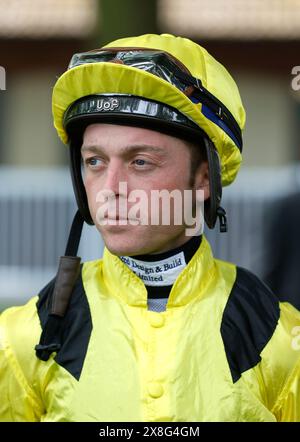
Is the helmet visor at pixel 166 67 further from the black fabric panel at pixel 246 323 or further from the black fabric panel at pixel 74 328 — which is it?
the black fabric panel at pixel 74 328

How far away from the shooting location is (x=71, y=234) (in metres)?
2.71

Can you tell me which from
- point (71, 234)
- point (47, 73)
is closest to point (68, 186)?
point (47, 73)

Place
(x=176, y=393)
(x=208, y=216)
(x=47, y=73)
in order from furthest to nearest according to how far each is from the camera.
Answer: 1. (x=47, y=73)
2. (x=208, y=216)
3. (x=176, y=393)

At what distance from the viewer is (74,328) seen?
2.50 meters

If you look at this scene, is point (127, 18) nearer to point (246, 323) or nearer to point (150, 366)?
point (246, 323)

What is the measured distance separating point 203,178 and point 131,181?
0.92 ft

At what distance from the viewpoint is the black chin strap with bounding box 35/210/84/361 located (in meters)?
2.47

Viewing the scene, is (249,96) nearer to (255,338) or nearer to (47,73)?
(47,73)

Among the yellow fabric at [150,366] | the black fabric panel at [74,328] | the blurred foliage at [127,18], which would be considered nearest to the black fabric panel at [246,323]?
the yellow fabric at [150,366]

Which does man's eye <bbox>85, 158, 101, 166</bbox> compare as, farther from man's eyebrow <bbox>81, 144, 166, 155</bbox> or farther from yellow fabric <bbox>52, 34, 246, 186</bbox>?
yellow fabric <bbox>52, 34, 246, 186</bbox>

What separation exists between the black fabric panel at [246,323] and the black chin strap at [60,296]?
467 mm

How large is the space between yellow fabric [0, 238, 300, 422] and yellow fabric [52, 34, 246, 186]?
35 cm

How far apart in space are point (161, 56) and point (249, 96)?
864cm

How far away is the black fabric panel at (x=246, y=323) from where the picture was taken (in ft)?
8.04
